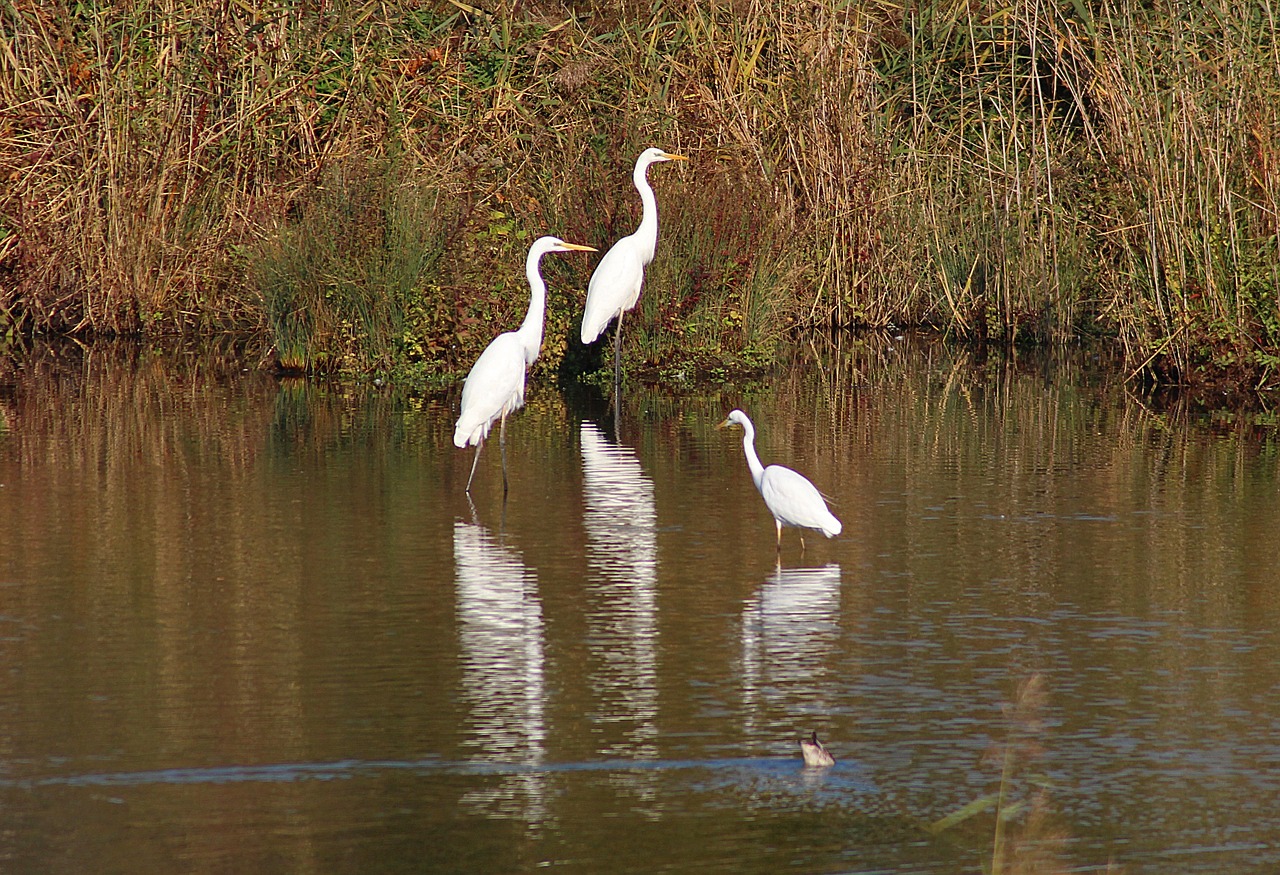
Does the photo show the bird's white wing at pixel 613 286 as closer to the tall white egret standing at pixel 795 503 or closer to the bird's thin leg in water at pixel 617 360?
the bird's thin leg in water at pixel 617 360

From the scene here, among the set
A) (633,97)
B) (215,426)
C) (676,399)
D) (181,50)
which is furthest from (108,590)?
(181,50)

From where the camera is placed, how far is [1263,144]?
11672 millimetres

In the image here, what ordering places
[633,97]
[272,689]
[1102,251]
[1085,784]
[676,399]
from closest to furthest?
[1085,784], [272,689], [676,399], [1102,251], [633,97]

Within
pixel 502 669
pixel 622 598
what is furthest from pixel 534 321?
pixel 502 669

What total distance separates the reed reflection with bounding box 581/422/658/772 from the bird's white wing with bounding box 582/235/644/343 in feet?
11.2

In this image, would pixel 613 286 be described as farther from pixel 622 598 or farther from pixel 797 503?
pixel 622 598

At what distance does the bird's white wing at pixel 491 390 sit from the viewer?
976cm

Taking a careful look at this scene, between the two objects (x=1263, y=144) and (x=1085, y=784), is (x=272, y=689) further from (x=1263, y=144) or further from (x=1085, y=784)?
(x=1263, y=144)

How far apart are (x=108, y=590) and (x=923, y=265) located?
37.5 ft

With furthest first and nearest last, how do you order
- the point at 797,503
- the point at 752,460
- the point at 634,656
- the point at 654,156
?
the point at 654,156, the point at 752,460, the point at 797,503, the point at 634,656

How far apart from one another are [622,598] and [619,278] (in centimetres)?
712

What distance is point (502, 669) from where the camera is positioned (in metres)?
5.90

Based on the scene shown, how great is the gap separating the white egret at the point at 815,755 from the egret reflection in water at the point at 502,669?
668 millimetres

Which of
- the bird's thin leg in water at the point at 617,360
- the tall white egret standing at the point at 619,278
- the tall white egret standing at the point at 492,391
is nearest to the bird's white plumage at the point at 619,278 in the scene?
the tall white egret standing at the point at 619,278
